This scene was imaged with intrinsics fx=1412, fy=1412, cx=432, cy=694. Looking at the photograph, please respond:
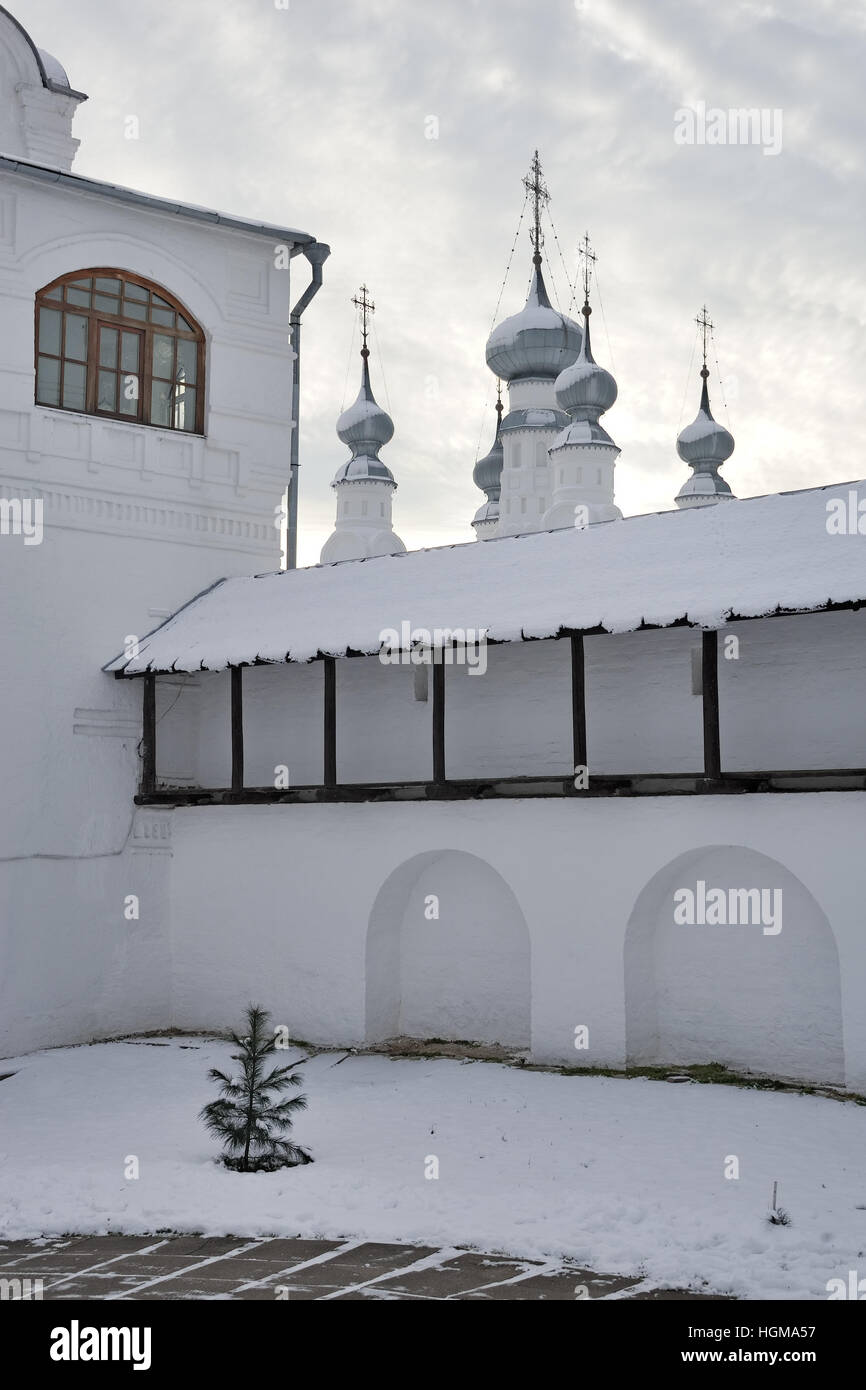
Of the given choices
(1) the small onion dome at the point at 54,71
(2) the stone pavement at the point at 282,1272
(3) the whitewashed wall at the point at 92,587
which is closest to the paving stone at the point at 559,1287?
(2) the stone pavement at the point at 282,1272

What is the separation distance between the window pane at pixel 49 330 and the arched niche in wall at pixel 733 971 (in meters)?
7.93

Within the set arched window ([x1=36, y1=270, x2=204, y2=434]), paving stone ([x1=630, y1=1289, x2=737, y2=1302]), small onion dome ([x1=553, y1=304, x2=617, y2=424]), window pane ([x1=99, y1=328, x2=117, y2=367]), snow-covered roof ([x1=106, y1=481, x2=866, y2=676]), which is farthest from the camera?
small onion dome ([x1=553, y1=304, x2=617, y2=424])

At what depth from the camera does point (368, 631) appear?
485 inches

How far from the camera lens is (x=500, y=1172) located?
8.61 metres

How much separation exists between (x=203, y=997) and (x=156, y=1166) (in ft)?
16.6

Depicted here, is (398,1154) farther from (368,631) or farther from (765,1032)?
(368,631)

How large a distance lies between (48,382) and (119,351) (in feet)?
2.88

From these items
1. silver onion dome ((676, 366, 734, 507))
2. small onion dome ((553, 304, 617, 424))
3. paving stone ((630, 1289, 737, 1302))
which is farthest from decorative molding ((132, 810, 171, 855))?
silver onion dome ((676, 366, 734, 507))

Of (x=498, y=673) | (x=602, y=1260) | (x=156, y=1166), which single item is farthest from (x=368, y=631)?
(x=602, y=1260)

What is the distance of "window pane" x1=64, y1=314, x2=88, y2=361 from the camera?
14.1m

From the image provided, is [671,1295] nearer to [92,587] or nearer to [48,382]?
[92,587]

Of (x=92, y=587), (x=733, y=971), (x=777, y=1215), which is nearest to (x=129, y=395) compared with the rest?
(x=92, y=587)

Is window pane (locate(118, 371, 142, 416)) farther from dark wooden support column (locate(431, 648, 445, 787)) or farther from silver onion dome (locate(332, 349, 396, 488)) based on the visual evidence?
silver onion dome (locate(332, 349, 396, 488))

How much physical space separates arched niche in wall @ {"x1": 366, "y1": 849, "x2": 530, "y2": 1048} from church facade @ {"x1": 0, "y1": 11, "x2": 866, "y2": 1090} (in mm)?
34
